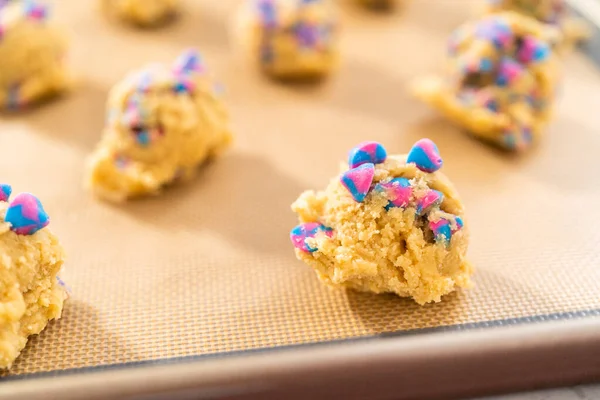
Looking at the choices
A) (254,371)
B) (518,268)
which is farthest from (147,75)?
(518,268)

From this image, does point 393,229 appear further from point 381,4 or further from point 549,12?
point 381,4

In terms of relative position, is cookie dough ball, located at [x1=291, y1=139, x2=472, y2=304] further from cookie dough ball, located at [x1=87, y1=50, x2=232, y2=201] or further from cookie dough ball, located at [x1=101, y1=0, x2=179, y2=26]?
cookie dough ball, located at [x1=101, y1=0, x2=179, y2=26]

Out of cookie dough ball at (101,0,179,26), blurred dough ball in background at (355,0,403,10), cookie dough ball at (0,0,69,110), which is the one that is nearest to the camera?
cookie dough ball at (0,0,69,110)

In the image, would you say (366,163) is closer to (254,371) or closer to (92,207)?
(254,371)

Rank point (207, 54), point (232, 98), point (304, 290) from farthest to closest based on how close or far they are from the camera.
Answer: point (207, 54)
point (232, 98)
point (304, 290)

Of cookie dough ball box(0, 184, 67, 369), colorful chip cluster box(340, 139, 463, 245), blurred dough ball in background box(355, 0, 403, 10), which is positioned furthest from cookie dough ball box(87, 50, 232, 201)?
blurred dough ball in background box(355, 0, 403, 10)

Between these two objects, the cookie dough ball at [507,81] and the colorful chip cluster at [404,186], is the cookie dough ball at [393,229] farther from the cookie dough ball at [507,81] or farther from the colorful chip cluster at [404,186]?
the cookie dough ball at [507,81]

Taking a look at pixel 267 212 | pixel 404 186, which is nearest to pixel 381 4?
pixel 267 212

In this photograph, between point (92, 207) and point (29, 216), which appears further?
point (92, 207)
